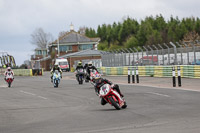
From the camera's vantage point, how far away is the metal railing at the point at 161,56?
32.4 metres

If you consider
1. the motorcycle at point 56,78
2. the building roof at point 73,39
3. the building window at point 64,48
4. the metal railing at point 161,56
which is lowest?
the motorcycle at point 56,78

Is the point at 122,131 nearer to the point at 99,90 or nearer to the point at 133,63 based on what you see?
the point at 99,90

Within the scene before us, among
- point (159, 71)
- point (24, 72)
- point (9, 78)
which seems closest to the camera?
point (9, 78)

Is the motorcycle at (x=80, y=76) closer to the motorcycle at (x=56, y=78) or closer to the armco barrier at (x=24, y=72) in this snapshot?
the motorcycle at (x=56, y=78)

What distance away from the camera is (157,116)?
1124 cm

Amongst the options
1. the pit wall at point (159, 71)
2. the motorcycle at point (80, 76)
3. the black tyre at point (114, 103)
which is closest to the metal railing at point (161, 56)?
the pit wall at point (159, 71)

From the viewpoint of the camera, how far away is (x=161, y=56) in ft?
122

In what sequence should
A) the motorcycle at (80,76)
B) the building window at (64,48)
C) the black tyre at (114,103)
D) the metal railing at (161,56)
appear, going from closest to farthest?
1. the black tyre at (114,103)
2. the motorcycle at (80,76)
3. the metal railing at (161,56)
4. the building window at (64,48)

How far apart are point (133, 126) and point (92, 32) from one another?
129141 millimetres

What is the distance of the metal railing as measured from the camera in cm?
3243

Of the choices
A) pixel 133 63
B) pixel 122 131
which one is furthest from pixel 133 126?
pixel 133 63

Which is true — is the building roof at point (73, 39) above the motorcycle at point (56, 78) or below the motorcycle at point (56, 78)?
above

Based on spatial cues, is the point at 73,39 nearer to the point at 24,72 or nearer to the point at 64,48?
the point at 64,48

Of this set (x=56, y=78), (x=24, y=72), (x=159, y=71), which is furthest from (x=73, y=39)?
(x=56, y=78)
